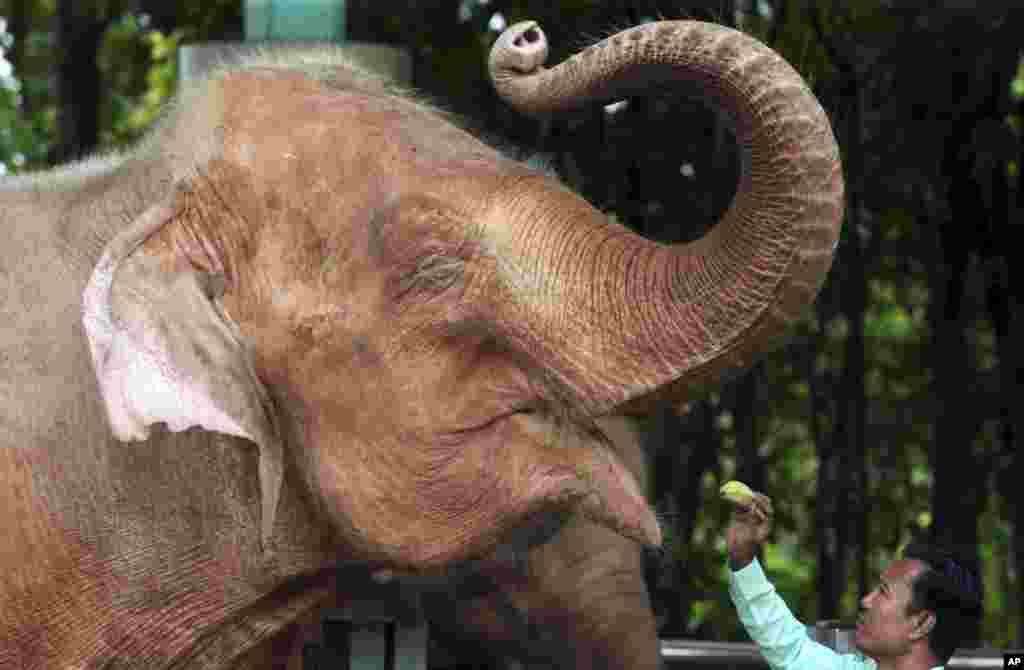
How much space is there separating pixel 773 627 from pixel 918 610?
264mm

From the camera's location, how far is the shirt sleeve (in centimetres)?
323

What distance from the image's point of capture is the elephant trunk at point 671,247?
2555 millimetres

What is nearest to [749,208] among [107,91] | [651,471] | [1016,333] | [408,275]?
[408,275]

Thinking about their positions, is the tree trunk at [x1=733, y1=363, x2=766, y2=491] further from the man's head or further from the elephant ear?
the elephant ear

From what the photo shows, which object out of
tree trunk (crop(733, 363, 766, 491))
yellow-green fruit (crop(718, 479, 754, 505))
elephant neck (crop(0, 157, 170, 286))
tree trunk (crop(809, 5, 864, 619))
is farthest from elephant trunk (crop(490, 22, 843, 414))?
tree trunk (crop(733, 363, 766, 491))

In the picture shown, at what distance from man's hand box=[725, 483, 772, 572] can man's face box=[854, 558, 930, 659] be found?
196 millimetres

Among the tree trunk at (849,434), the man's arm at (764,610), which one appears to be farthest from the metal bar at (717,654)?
the tree trunk at (849,434)

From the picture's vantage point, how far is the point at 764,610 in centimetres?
326

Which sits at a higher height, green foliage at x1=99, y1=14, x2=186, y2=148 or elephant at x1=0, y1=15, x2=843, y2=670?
elephant at x1=0, y1=15, x2=843, y2=670

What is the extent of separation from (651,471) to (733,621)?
1001 mm

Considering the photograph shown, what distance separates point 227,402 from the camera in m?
2.76

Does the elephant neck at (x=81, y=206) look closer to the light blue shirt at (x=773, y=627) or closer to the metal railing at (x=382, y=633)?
the metal railing at (x=382, y=633)

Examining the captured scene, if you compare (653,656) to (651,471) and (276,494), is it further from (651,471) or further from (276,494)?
(651,471)

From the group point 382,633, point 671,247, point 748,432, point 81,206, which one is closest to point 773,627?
point 382,633
